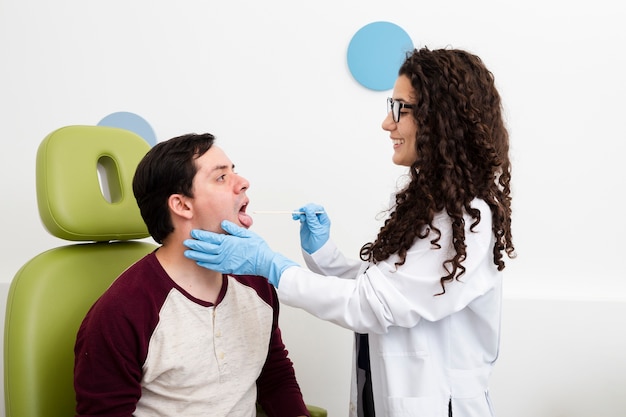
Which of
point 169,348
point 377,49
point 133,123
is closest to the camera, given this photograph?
point 169,348

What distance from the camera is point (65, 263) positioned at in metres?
1.26

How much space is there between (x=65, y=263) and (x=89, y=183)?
18cm

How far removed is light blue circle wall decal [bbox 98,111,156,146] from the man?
0.70 metres

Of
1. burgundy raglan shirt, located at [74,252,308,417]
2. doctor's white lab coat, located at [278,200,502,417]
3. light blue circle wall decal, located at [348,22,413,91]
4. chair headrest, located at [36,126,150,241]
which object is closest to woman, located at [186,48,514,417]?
doctor's white lab coat, located at [278,200,502,417]

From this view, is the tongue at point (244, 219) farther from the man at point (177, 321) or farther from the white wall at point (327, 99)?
the white wall at point (327, 99)

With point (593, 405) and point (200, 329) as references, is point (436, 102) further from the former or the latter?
point (593, 405)

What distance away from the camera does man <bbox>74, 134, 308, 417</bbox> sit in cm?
108

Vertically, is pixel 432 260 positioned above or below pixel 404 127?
below

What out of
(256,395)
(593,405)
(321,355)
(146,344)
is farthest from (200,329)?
(593,405)

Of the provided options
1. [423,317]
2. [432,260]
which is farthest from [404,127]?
[423,317]

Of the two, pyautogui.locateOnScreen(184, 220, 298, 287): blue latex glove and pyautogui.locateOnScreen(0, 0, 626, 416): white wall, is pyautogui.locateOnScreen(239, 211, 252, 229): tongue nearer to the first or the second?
pyautogui.locateOnScreen(184, 220, 298, 287): blue latex glove

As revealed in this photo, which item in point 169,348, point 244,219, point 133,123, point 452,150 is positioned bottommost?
point 169,348

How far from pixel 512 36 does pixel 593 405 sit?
43.9 inches

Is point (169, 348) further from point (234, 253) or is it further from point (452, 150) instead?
point (452, 150)
